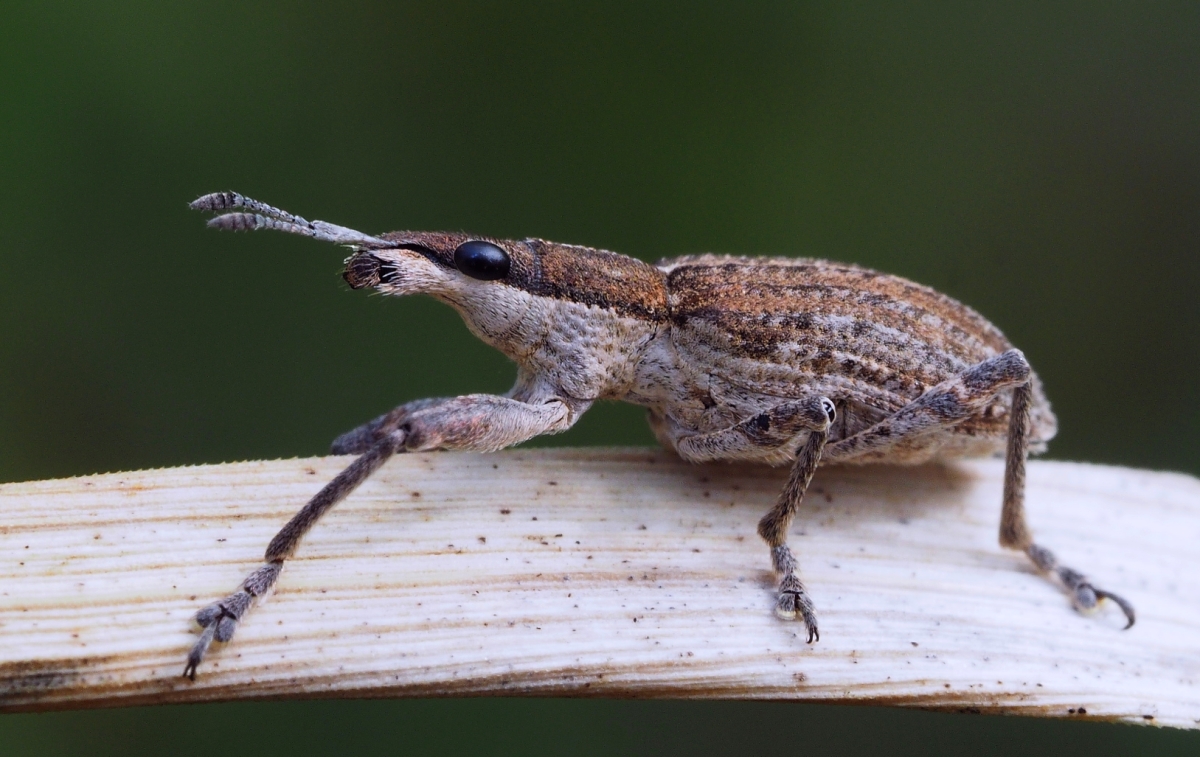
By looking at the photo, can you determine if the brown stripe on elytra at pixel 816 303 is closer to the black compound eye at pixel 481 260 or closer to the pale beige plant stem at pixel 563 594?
the pale beige plant stem at pixel 563 594

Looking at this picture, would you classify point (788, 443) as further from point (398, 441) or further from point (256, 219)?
point (256, 219)

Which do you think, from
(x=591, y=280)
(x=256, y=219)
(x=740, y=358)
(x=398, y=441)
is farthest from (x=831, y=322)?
(x=256, y=219)

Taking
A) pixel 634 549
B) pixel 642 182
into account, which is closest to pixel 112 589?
pixel 634 549

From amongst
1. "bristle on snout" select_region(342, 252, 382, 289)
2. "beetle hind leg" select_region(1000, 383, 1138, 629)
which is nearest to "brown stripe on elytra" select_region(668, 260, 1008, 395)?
"beetle hind leg" select_region(1000, 383, 1138, 629)

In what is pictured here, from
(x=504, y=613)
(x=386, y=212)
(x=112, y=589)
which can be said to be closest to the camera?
(x=112, y=589)

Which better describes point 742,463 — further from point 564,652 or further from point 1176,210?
point 1176,210

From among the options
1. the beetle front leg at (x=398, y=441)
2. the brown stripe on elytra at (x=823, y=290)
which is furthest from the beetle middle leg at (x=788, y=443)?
the beetle front leg at (x=398, y=441)
